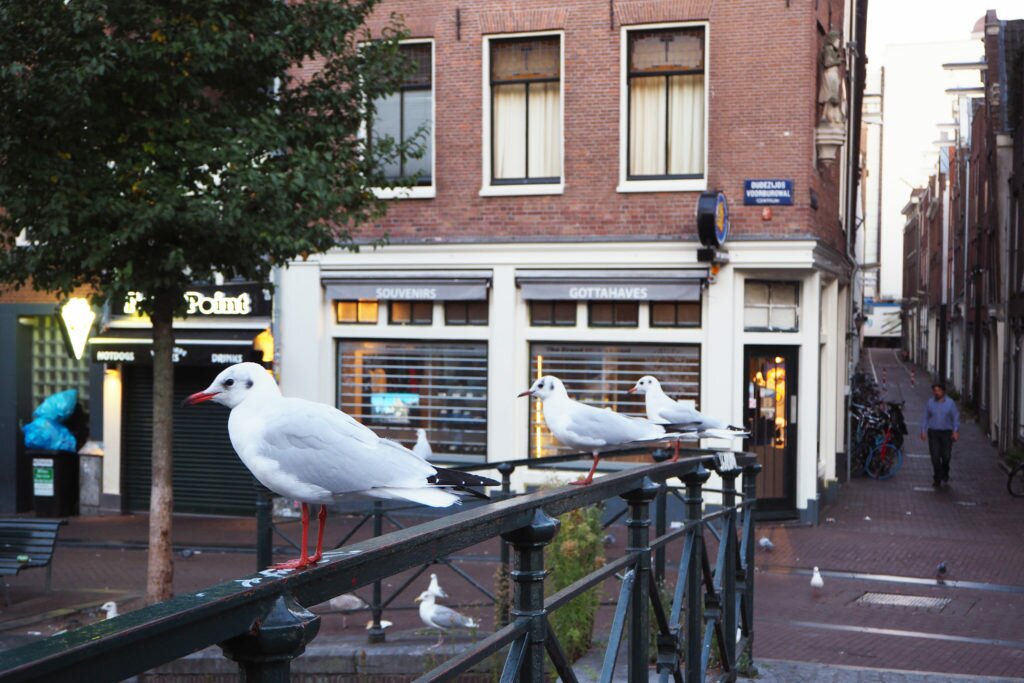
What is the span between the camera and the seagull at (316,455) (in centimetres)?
307

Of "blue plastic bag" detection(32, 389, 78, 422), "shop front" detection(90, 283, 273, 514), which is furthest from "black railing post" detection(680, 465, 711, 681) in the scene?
"blue plastic bag" detection(32, 389, 78, 422)

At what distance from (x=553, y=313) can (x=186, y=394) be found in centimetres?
596

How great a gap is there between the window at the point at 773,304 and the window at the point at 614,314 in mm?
1605

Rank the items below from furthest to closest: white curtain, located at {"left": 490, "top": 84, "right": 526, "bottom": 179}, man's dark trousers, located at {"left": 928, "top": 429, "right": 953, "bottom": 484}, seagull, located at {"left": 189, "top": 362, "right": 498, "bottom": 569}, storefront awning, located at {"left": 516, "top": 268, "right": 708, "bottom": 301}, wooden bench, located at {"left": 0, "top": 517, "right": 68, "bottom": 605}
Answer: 1. man's dark trousers, located at {"left": 928, "top": 429, "right": 953, "bottom": 484}
2. white curtain, located at {"left": 490, "top": 84, "right": 526, "bottom": 179}
3. storefront awning, located at {"left": 516, "top": 268, "right": 708, "bottom": 301}
4. wooden bench, located at {"left": 0, "top": 517, "right": 68, "bottom": 605}
5. seagull, located at {"left": 189, "top": 362, "right": 498, "bottom": 569}

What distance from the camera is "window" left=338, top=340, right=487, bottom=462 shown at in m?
17.0

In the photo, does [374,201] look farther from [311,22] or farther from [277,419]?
[277,419]

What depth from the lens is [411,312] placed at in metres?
17.2

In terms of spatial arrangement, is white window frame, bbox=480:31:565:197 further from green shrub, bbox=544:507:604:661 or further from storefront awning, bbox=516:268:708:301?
green shrub, bbox=544:507:604:661

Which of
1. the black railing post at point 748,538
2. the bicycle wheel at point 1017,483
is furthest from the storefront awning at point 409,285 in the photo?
the black railing post at point 748,538

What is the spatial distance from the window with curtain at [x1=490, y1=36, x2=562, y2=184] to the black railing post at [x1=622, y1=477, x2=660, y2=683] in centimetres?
1317

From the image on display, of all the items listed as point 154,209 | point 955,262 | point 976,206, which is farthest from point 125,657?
point 955,262

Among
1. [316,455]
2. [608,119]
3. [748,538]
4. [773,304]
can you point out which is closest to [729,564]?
[748,538]

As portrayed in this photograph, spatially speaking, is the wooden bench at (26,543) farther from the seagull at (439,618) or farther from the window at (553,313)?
the window at (553,313)

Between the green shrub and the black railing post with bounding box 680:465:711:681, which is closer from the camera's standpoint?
the black railing post with bounding box 680:465:711:681
